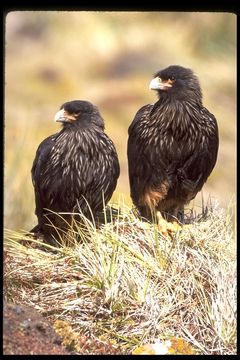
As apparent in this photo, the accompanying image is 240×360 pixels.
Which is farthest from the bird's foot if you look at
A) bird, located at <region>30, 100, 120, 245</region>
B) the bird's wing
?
bird, located at <region>30, 100, 120, 245</region>

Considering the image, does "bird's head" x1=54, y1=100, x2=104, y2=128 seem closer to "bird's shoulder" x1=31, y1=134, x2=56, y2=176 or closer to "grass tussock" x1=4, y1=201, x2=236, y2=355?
"bird's shoulder" x1=31, y1=134, x2=56, y2=176

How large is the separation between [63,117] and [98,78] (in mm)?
10187

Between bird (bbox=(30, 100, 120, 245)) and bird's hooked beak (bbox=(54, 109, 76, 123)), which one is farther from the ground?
bird's hooked beak (bbox=(54, 109, 76, 123))

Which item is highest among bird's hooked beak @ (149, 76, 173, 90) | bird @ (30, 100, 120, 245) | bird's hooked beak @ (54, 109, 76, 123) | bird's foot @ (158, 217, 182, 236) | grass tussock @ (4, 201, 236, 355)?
bird's hooked beak @ (149, 76, 173, 90)

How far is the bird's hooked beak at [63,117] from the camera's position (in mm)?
6145

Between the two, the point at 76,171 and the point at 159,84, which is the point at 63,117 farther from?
the point at 159,84

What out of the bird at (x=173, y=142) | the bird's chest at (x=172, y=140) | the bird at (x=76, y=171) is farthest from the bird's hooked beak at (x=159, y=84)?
the bird at (x=76, y=171)

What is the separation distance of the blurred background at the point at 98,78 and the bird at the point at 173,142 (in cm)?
11

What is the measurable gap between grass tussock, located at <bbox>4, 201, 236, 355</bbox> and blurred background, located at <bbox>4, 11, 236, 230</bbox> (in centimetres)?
70

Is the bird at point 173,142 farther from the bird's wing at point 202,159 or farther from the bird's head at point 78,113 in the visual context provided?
the bird's head at point 78,113

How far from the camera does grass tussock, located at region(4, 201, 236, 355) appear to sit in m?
5.30

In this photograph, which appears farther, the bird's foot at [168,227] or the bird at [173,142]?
the bird at [173,142]

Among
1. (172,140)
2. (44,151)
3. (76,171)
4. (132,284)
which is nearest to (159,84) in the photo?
(172,140)

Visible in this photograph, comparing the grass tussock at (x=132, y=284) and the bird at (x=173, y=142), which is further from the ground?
the bird at (x=173, y=142)
